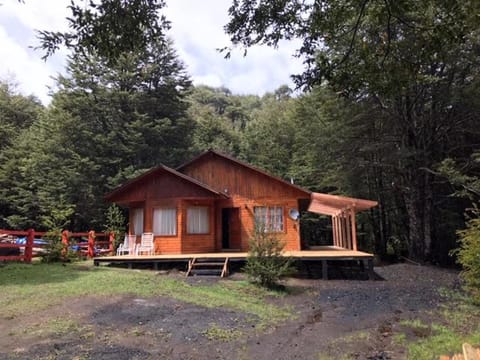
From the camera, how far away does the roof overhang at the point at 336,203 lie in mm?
13164

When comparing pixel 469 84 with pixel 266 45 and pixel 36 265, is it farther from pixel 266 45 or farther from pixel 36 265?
pixel 36 265

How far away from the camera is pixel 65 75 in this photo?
25500 millimetres

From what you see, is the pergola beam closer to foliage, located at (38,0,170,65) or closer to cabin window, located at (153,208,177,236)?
cabin window, located at (153,208,177,236)

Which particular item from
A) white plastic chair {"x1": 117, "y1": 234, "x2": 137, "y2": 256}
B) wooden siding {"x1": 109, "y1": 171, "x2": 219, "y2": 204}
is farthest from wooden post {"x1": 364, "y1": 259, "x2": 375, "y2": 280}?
white plastic chair {"x1": 117, "y1": 234, "x2": 137, "y2": 256}

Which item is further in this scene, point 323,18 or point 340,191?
point 340,191

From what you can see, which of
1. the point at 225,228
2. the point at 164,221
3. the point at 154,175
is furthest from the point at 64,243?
the point at 225,228

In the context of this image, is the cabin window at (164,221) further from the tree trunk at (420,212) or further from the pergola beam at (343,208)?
the tree trunk at (420,212)

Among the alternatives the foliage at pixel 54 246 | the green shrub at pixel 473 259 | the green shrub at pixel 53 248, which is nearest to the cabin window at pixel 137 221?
the foliage at pixel 54 246

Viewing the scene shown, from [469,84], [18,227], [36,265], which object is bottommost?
[36,265]

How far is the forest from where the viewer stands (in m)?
5.08

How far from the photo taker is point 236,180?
610 inches

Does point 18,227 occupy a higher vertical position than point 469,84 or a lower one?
lower

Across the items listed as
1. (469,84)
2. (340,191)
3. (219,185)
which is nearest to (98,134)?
(219,185)

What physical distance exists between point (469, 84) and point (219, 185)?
10.6m
